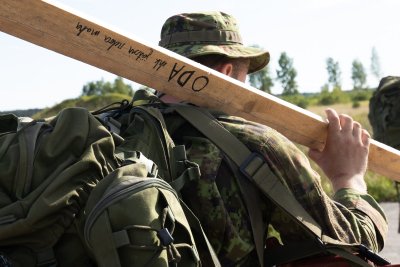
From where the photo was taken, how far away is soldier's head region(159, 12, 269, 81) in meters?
3.52

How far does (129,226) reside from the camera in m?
2.40

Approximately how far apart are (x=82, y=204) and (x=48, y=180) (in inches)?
5.9

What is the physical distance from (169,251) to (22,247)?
1.71ft

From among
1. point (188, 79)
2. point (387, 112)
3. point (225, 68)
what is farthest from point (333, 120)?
point (387, 112)

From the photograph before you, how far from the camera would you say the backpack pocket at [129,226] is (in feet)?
7.86

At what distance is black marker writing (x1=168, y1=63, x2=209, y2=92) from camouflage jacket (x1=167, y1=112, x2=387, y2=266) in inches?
8.3

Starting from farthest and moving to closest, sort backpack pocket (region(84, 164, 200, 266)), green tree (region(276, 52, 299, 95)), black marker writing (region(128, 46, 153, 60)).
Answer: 1. green tree (region(276, 52, 299, 95))
2. black marker writing (region(128, 46, 153, 60))
3. backpack pocket (region(84, 164, 200, 266))

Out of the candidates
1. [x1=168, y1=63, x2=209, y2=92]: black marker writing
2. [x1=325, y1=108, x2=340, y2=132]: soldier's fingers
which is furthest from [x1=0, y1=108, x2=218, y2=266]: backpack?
[x1=325, y1=108, x2=340, y2=132]: soldier's fingers

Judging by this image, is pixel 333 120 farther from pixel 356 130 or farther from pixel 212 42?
pixel 212 42

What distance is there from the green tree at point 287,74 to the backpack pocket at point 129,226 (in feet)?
243

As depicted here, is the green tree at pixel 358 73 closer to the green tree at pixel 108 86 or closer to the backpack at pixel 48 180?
the green tree at pixel 108 86

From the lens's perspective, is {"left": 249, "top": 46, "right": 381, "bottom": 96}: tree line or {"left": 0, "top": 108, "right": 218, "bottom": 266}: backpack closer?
{"left": 0, "top": 108, "right": 218, "bottom": 266}: backpack

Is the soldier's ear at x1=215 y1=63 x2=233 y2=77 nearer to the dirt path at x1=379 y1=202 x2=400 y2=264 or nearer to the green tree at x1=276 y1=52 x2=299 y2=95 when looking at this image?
the dirt path at x1=379 y1=202 x2=400 y2=264

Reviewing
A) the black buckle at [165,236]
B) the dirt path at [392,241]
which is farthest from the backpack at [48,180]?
the dirt path at [392,241]
